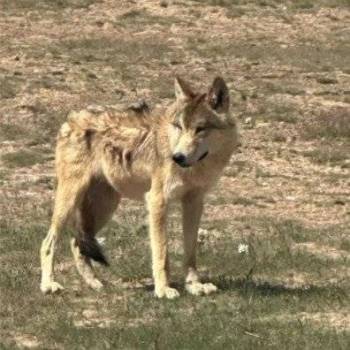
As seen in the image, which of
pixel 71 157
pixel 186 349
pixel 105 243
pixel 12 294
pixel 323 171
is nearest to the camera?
pixel 186 349

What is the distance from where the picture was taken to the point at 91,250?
1036 cm

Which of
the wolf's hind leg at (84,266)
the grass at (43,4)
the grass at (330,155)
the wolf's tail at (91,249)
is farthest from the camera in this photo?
the grass at (43,4)

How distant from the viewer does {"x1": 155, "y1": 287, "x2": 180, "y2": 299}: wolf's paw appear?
9.55 meters

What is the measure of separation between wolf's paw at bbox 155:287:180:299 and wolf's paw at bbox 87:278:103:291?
2.32 feet

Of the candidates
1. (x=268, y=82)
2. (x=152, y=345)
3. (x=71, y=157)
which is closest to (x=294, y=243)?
(x=71, y=157)

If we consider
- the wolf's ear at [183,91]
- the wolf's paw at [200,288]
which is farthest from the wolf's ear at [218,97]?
the wolf's paw at [200,288]

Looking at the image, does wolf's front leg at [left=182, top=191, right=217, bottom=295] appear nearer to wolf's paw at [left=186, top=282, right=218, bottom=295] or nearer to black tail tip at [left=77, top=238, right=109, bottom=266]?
wolf's paw at [left=186, top=282, right=218, bottom=295]

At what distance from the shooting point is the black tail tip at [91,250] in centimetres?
1032

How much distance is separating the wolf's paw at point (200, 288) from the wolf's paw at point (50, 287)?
118cm

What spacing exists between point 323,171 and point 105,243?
21.2ft

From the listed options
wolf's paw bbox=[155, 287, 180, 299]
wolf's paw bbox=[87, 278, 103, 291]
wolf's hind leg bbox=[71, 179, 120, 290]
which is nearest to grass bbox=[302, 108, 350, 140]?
wolf's hind leg bbox=[71, 179, 120, 290]

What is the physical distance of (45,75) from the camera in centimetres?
2356

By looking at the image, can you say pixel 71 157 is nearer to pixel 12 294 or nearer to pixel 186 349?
pixel 12 294

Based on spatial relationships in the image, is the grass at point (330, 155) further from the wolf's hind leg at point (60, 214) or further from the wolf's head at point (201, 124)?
the wolf's head at point (201, 124)
